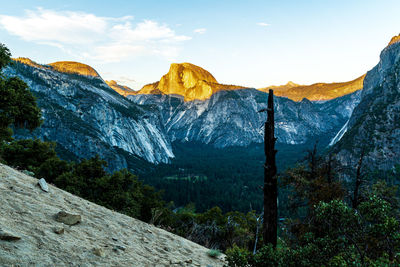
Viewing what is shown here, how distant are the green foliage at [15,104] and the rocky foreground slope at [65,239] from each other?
10825 mm

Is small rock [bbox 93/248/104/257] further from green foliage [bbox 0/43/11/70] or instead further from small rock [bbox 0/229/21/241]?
green foliage [bbox 0/43/11/70]

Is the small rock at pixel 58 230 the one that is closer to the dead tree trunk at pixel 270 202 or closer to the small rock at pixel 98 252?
the small rock at pixel 98 252

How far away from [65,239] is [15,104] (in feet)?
58.2

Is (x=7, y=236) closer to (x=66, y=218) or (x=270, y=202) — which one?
(x=66, y=218)

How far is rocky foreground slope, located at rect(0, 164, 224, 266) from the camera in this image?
552cm

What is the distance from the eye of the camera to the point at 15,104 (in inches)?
759

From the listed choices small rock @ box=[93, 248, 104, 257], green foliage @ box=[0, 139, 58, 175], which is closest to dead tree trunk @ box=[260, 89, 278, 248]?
small rock @ box=[93, 248, 104, 257]

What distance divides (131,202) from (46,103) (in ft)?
594

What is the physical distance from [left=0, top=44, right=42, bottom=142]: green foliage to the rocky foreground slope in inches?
426

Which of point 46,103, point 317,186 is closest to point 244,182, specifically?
point 46,103

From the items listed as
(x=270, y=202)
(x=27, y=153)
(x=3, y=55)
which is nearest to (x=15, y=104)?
(x=3, y=55)

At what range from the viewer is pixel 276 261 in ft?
22.6

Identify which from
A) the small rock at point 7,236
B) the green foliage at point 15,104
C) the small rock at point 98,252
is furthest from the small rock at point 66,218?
the green foliage at point 15,104

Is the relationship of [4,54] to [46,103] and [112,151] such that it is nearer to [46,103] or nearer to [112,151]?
[112,151]
